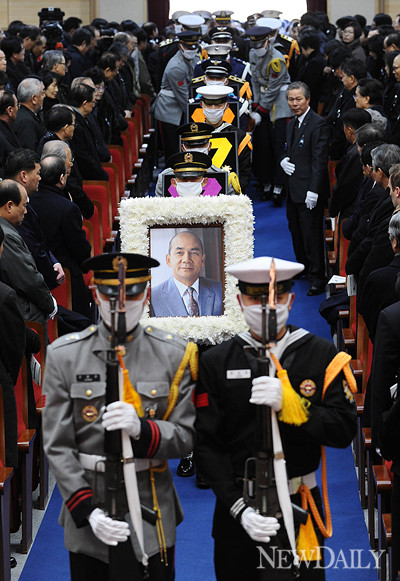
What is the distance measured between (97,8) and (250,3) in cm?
350

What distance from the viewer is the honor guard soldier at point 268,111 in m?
10.9

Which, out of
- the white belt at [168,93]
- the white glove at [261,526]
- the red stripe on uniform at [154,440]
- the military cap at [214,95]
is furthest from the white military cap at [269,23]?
the white glove at [261,526]

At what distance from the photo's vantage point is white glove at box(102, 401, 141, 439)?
2873mm

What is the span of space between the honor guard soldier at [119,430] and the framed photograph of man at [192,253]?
1558 mm

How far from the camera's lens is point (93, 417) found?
311 centimetres

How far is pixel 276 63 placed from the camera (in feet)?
35.9

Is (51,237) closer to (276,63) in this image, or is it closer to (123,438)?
(123,438)

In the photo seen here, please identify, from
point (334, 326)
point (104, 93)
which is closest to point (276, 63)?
point (104, 93)

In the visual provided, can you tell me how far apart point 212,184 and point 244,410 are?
279 cm

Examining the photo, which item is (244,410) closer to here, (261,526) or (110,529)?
(261,526)

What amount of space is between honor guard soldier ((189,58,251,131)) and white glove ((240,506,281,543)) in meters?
6.43

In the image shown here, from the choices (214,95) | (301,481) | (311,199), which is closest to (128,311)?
(301,481)

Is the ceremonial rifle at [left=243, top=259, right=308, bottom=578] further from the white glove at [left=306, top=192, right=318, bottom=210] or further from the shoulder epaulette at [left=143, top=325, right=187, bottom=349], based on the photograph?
the white glove at [left=306, top=192, right=318, bottom=210]

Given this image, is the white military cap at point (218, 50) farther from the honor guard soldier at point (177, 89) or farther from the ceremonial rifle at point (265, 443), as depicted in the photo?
the ceremonial rifle at point (265, 443)
